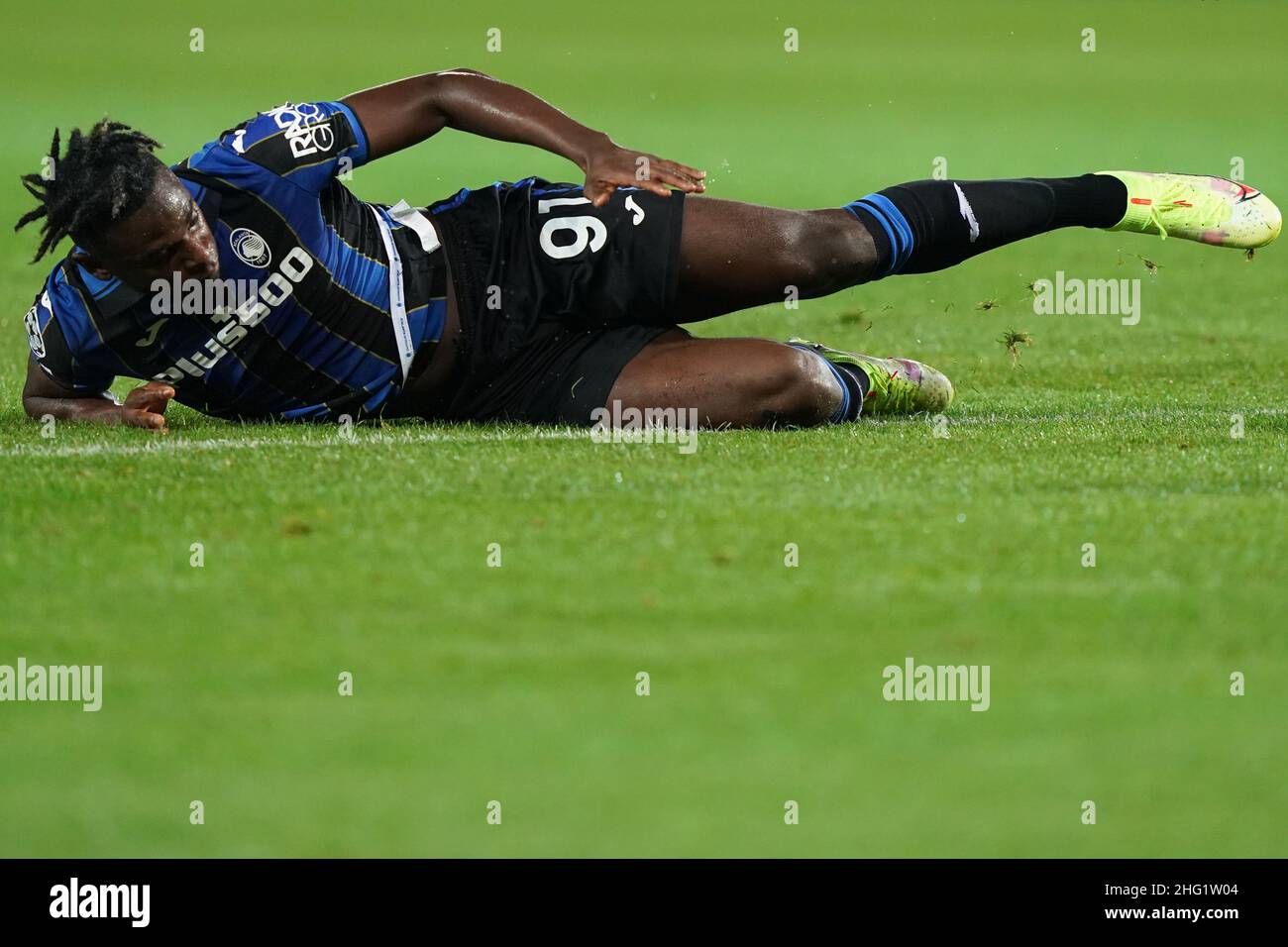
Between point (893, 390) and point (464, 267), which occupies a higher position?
point (464, 267)

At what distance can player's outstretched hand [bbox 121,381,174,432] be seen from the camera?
247 inches

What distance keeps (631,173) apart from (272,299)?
1.34 meters

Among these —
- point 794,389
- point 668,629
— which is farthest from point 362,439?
point 668,629

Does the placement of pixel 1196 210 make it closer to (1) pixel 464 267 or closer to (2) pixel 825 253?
(2) pixel 825 253

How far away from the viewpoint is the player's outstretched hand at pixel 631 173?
5504 mm

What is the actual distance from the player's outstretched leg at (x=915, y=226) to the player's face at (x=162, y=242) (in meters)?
1.65

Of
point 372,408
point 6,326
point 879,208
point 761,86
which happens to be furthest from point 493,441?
point 761,86

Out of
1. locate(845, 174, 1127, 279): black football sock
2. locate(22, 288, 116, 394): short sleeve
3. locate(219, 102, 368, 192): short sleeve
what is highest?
locate(219, 102, 368, 192): short sleeve

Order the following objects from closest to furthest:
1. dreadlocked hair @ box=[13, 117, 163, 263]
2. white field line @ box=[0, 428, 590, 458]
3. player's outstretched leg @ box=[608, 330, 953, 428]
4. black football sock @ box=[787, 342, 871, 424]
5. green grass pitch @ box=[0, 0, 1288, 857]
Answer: green grass pitch @ box=[0, 0, 1288, 857]
dreadlocked hair @ box=[13, 117, 163, 263]
white field line @ box=[0, 428, 590, 458]
player's outstretched leg @ box=[608, 330, 953, 428]
black football sock @ box=[787, 342, 871, 424]

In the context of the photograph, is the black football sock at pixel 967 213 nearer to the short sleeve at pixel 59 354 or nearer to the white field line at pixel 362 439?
the white field line at pixel 362 439

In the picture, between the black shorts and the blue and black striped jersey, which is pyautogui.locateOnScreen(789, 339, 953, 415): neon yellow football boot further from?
the blue and black striped jersey

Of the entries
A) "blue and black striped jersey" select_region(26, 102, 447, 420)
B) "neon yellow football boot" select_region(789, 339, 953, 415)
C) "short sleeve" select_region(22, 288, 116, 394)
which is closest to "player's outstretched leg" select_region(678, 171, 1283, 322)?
"neon yellow football boot" select_region(789, 339, 953, 415)

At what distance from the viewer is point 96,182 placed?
5.64m

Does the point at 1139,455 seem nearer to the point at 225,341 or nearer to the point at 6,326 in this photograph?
the point at 225,341
